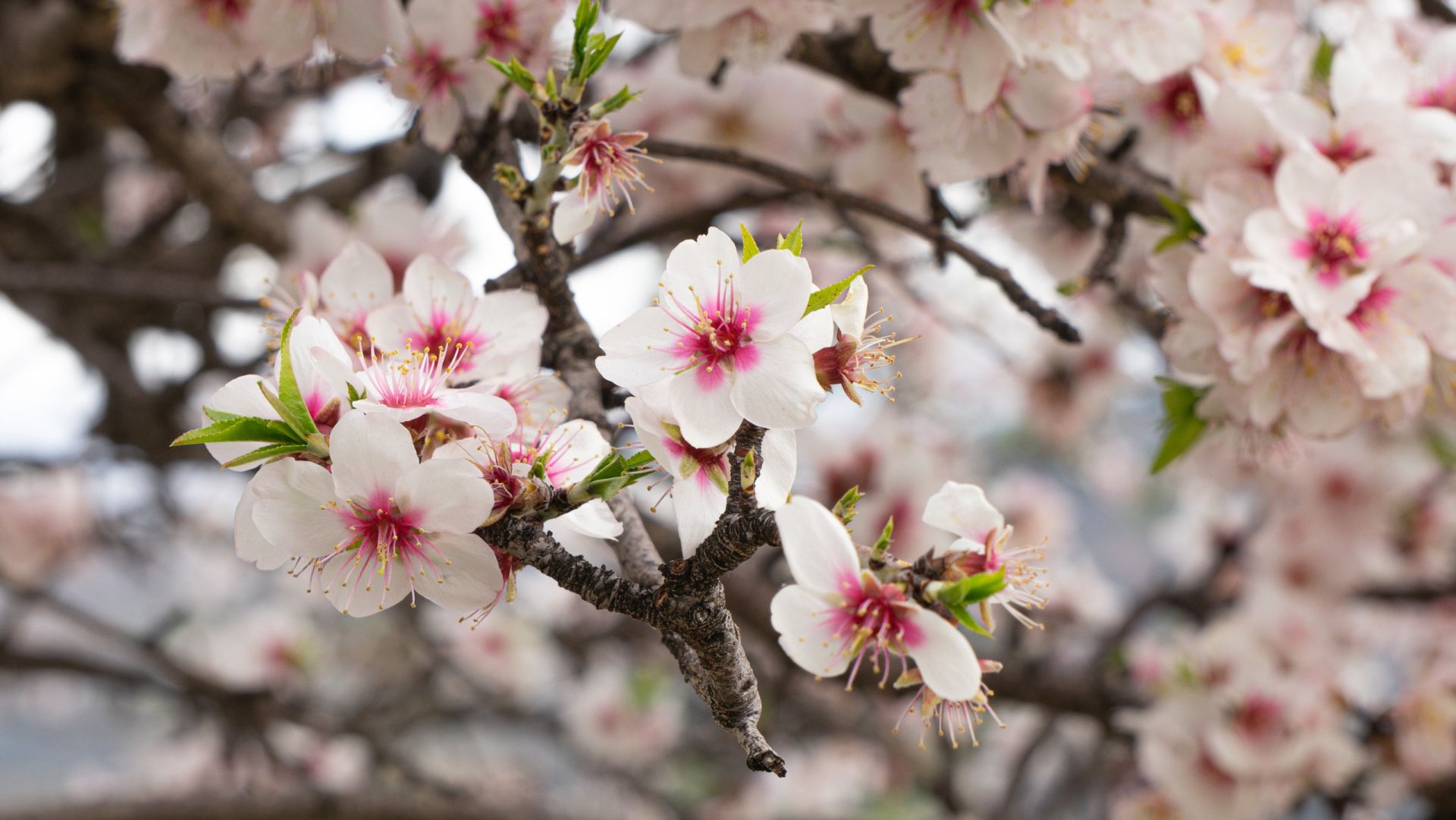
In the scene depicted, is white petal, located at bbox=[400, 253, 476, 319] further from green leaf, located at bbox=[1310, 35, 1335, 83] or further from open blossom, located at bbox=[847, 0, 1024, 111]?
green leaf, located at bbox=[1310, 35, 1335, 83]

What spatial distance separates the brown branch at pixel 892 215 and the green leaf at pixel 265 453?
1.37ft

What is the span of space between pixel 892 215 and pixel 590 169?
0.36 m

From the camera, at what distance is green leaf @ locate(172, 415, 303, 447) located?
52 cm

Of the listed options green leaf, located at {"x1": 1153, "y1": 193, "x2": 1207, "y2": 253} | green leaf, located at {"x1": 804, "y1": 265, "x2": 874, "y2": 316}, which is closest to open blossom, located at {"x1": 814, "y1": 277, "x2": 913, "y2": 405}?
green leaf, located at {"x1": 804, "y1": 265, "x2": 874, "y2": 316}

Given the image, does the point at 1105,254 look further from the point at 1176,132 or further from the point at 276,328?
the point at 276,328

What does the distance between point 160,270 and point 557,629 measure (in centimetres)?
127

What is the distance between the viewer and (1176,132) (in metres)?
1.11

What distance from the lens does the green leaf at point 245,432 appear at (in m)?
0.52

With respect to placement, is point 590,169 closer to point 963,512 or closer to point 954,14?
point 963,512

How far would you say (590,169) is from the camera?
24.7 inches

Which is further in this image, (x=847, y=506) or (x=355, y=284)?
(x=355, y=284)

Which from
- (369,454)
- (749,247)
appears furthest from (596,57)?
(369,454)

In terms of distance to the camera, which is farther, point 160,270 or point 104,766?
point 104,766

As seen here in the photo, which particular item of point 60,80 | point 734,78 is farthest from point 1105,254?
point 60,80
